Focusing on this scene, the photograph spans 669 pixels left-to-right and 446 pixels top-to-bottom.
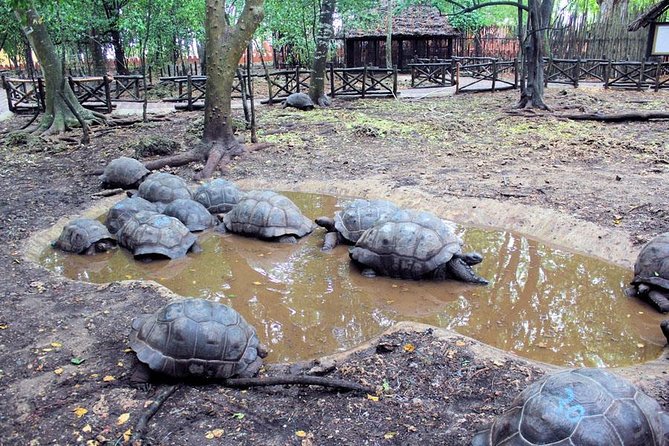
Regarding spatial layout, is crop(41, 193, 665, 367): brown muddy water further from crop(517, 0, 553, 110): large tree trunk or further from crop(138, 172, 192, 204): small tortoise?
crop(517, 0, 553, 110): large tree trunk

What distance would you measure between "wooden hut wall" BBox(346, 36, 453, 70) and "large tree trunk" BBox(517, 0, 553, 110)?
1598cm

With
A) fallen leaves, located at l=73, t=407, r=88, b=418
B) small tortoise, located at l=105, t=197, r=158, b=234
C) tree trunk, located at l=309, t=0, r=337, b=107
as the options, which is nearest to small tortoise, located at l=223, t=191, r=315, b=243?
small tortoise, located at l=105, t=197, r=158, b=234

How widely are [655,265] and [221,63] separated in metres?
8.88

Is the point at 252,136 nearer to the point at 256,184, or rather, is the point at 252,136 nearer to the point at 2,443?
the point at 256,184

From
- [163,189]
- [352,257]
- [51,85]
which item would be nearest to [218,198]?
[163,189]

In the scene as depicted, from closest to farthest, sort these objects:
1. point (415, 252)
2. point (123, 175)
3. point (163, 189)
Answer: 1. point (415, 252)
2. point (163, 189)
3. point (123, 175)

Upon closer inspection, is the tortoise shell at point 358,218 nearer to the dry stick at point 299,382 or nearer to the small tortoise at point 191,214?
the small tortoise at point 191,214

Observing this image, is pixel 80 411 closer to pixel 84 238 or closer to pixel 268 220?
pixel 84 238

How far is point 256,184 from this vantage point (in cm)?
1008

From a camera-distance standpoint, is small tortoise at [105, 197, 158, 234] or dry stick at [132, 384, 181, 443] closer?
dry stick at [132, 384, 181, 443]

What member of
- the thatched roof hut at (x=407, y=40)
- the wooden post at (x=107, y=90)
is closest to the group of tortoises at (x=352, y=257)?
the wooden post at (x=107, y=90)

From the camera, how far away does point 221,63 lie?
1110 centimetres

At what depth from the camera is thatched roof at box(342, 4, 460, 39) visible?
29266mm

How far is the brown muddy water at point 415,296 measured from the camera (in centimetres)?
500
